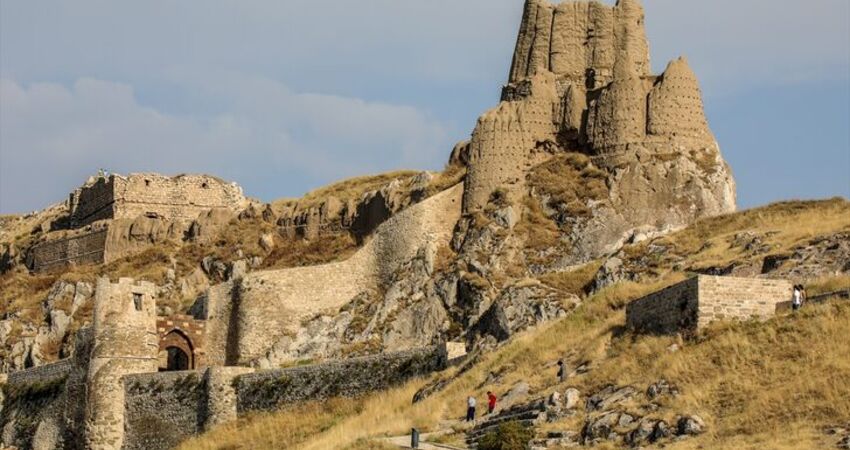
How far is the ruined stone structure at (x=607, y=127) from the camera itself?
52844mm

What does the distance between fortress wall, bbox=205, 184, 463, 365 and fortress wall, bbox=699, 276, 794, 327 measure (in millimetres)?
23835

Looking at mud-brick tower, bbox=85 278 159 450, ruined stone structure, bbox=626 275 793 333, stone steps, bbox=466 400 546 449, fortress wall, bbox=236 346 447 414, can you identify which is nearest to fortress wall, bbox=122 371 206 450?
mud-brick tower, bbox=85 278 159 450

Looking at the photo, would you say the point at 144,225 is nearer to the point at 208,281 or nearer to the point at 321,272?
the point at 208,281

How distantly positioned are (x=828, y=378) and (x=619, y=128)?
2795cm

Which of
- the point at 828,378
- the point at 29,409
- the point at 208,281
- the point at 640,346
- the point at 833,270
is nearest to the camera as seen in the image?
the point at 828,378

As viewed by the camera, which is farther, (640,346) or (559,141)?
(559,141)

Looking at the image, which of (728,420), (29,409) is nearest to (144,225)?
(29,409)

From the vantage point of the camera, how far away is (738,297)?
30.6m

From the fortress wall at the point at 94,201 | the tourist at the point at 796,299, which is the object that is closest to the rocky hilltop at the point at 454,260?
the fortress wall at the point at 94,201

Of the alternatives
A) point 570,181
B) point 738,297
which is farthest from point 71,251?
point 738,297

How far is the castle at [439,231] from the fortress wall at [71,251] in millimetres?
12655

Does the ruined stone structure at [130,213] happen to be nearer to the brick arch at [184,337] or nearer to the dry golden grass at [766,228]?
the brick arch at [184,337]

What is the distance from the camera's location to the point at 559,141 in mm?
56000

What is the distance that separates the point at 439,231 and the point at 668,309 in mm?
23261
